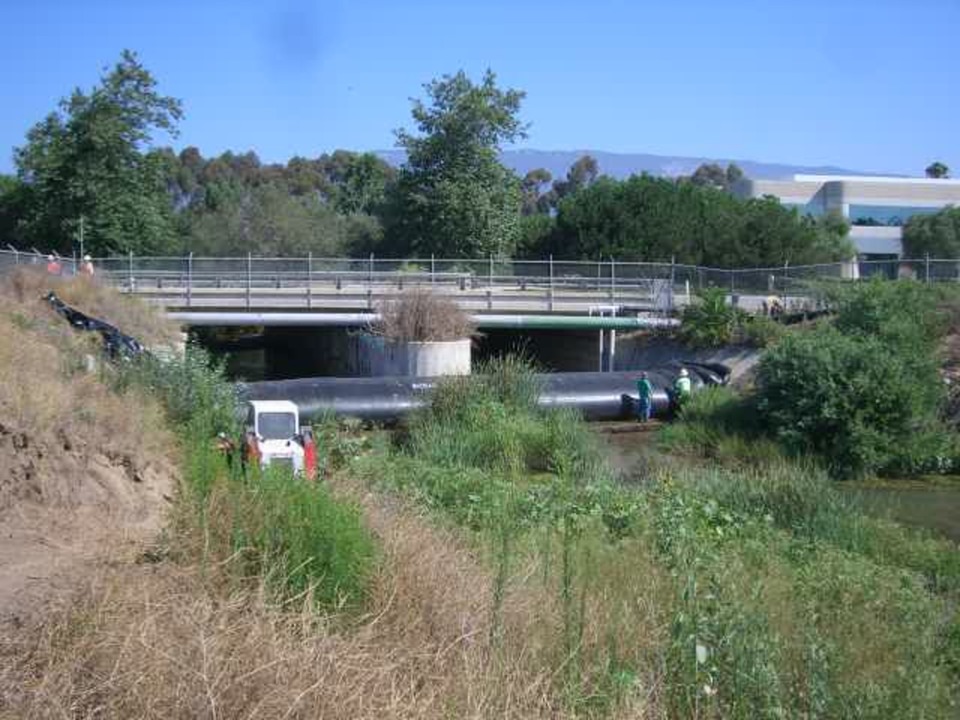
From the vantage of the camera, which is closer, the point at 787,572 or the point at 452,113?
the point at 787,572

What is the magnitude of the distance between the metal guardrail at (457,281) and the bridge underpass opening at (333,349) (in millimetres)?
1269

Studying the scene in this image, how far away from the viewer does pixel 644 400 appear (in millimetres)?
25344

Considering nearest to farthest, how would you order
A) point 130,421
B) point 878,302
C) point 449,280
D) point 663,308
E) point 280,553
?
point 280,553, point 130,421, point 878,302, point 663,308, point 449,280

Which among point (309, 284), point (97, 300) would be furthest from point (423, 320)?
point (97, 300)

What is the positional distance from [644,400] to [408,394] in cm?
559

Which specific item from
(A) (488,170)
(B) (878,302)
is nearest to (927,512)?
(B) (878,302)

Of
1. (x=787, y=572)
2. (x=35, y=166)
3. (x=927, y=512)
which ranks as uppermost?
(x=35, y=166)

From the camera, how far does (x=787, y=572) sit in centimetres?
939

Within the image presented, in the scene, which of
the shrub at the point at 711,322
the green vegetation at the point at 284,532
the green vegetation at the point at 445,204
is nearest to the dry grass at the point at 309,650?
the green vegetation at the point at 284,532

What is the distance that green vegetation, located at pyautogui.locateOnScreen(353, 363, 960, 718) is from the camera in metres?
6.06

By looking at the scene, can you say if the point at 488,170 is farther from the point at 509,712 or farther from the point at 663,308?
the point at 509,712

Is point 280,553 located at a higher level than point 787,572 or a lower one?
higher

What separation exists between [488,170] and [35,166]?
1981cm

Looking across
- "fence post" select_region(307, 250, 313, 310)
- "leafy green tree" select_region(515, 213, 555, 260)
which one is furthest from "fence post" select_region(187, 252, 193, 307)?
"leafy green tree" select_region(515, 213, 555, 260)
